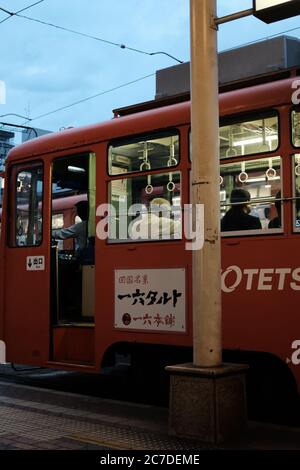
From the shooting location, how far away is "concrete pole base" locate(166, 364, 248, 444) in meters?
4.98

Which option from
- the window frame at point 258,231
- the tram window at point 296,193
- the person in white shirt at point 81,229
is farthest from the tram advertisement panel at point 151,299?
the person in white shirt at point 81,229

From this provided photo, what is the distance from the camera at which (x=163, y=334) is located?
634cm

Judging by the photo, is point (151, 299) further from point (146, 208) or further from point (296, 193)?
point (296, 193)

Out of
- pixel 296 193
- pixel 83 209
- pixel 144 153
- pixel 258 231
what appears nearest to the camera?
pixel 296 193

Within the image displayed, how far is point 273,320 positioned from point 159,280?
134 centimetres

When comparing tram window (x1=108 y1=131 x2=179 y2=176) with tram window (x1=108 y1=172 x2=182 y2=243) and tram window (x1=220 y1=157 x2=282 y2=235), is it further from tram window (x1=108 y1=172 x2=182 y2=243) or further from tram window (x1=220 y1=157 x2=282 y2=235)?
tram window (x1=220 y1=157 x2=282 y2=235)

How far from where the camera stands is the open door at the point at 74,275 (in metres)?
7.44

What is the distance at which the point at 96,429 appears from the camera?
5.63 metres

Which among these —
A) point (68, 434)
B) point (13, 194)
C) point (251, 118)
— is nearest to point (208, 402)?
point (68, 434)

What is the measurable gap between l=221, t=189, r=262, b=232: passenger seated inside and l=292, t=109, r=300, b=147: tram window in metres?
0.65

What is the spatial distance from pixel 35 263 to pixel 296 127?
3.72 m

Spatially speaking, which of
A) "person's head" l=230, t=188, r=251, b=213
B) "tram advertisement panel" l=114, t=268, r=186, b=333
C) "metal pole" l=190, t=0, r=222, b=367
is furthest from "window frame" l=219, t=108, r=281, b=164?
"tram advertisement panel" l=114, t=268, r=186, b=333

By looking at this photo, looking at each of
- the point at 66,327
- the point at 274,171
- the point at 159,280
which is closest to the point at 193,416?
the point at 159,280

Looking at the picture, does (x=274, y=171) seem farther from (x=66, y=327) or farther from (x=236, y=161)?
(x=66, y=327)
